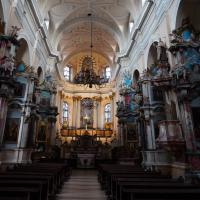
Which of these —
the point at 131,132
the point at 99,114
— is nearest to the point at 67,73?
the point at 99,114

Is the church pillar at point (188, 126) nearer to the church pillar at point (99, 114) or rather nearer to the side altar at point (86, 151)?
the side altar at point (86, 151)

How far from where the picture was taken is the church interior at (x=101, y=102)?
6605 mm

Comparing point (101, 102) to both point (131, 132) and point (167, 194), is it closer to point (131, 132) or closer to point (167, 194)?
point (131, 132)

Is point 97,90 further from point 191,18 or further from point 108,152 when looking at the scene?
point 191,18

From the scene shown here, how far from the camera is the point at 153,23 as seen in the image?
12188 mm

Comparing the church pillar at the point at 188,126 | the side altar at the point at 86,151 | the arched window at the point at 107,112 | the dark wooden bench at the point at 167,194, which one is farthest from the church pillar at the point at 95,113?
the dark wooden bench at the point at 167,194

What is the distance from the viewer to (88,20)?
2030cm

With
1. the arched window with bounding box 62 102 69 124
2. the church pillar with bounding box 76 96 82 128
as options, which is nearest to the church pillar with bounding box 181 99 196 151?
the church pillar with bounding box 76 96 82 128

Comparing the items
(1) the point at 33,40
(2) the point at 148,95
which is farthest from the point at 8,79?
(2) the point at 148,95

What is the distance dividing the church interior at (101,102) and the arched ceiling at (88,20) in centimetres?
9

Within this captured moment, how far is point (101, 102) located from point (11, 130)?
53.7 ft

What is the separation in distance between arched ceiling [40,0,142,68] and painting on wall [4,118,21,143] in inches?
357

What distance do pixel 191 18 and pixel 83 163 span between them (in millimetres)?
14138

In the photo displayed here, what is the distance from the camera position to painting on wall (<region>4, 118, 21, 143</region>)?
37.3 ft
